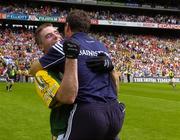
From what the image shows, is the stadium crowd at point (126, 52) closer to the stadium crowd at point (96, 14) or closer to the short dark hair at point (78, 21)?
the stadium crowd at point (96, 14)

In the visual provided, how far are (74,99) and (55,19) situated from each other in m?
57.0

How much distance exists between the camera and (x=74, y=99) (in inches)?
184

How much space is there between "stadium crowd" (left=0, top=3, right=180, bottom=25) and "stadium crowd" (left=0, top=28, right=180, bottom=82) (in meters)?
2.47

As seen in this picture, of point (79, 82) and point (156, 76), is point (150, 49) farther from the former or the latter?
point (79, 82)

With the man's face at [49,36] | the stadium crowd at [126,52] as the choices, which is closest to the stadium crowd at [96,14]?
the stadium crowd at [126,52]

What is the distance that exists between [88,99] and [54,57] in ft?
1.81

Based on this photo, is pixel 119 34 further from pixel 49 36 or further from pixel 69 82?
pixel 69 82

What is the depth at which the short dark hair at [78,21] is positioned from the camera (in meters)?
4.85

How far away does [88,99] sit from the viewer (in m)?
4.79

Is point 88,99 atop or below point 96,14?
atop

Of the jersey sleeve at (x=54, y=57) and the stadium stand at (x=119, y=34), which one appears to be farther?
the stadium stand at (x=119, y=34)

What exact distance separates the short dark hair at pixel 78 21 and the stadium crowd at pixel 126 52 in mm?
41376

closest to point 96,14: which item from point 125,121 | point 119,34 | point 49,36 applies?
point 119,34

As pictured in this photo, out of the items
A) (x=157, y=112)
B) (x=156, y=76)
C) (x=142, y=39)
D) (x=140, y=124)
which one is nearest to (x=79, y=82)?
(x=140, y=124)
